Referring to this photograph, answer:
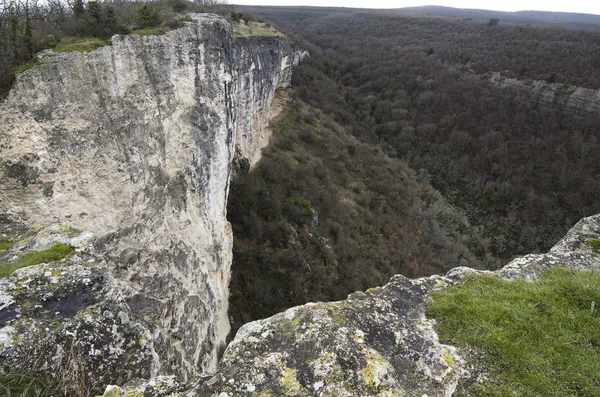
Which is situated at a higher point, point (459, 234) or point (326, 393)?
point (326, 393)

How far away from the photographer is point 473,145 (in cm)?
3975

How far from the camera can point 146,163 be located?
10203 mm

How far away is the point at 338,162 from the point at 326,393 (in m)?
28.7

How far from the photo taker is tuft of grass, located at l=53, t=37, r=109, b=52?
→ 8.88 m

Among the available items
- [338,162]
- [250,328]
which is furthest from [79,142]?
[338,162]

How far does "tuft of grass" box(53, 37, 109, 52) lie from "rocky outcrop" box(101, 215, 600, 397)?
29.0 ft

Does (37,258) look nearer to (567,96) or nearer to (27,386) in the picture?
(27,386)

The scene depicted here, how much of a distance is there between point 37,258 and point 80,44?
265 inches

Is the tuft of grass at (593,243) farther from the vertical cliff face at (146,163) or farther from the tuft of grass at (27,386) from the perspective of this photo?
the vertical cliff face at (146,163)

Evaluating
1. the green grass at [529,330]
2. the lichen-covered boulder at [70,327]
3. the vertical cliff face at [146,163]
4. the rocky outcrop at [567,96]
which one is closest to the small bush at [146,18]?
the vertical cliff face at [146,163]

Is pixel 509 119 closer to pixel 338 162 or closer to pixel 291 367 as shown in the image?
pixel 338 162

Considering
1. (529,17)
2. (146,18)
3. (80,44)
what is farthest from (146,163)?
(529,17)

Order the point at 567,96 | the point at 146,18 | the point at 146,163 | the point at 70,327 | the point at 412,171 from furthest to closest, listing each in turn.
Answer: the point at 567,96 < the point at 412,171 < the point at 146,18 < the point at 146,163 < the point at 70,327

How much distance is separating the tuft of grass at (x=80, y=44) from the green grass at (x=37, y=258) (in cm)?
607
